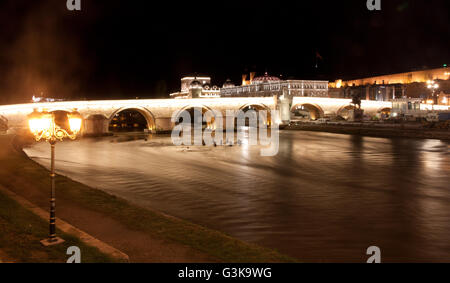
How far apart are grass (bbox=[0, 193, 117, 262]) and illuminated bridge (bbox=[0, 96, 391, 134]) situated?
2635 cm

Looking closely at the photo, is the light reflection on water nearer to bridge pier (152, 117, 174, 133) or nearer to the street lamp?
the street lamp

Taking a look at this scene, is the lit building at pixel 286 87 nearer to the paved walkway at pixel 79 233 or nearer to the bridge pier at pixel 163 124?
the bridge pier at pixel 163 124

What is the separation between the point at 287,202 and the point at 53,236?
7.86 m

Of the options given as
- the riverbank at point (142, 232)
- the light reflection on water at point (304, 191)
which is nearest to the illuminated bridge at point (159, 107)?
the light reflection on water at point (304, 191)

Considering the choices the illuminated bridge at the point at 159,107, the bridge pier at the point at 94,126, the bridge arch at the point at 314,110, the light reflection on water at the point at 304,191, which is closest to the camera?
the light reflection on water at the point at 304,191

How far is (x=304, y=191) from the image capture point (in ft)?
46.9

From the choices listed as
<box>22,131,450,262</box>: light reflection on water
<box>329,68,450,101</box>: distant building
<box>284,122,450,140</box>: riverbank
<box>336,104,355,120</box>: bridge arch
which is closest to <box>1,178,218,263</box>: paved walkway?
<box>22,131,450,262</box>: light reflection on water

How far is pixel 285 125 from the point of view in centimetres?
5025

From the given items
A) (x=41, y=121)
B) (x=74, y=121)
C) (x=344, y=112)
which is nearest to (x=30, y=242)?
(x=41, y=121)

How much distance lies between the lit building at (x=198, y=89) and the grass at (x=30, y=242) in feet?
241

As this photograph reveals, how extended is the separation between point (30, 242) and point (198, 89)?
75.5 meters

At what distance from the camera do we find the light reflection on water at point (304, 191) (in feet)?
28.9

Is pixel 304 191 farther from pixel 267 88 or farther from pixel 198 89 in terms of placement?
pixel 198 89

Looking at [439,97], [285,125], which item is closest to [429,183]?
[285,125]
